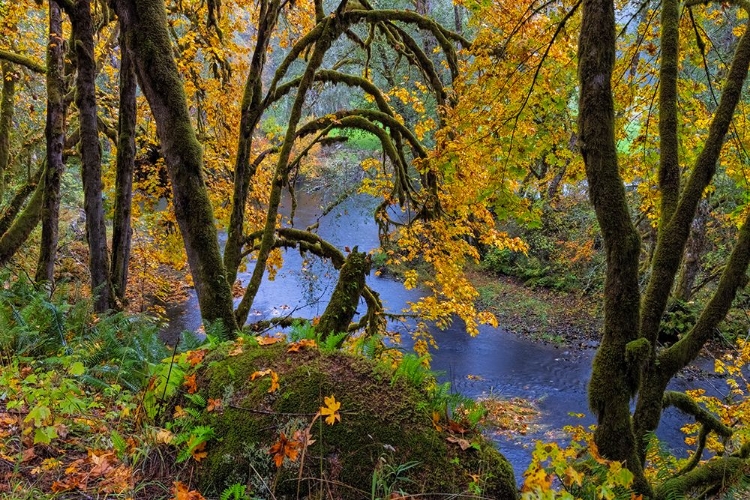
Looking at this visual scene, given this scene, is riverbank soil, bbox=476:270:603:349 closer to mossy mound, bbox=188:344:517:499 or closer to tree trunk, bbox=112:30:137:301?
tree trunk, bbox=112:30:137:301

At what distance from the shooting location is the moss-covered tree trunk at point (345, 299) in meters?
3.62

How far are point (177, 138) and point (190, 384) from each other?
2.18 metres

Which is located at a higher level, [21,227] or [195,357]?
[21,227]

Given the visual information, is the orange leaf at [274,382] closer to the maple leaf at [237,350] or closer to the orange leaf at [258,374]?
the orange leaf at [258,374]

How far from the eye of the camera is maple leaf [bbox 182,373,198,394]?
240 centimetres

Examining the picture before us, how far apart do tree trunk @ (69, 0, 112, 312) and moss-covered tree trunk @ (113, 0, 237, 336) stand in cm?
260

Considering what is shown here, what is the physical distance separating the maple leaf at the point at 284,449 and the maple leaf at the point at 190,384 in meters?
0.65

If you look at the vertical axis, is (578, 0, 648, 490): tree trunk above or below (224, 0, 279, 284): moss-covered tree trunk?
below

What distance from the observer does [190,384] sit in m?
2.43

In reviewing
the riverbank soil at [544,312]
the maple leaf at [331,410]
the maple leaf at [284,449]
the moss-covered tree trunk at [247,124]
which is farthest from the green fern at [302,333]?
the riverbank soil at [544,312]

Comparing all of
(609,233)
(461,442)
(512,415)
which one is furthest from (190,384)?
(512,415)

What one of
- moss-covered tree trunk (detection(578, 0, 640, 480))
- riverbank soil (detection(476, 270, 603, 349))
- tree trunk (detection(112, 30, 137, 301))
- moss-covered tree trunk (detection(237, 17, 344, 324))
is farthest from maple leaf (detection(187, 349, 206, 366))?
riverbank soil (detection(476, 270, 603, 349))

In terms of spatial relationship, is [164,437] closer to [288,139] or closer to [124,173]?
[288,139]

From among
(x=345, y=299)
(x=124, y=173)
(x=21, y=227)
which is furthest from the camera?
(x=21, y=227)
